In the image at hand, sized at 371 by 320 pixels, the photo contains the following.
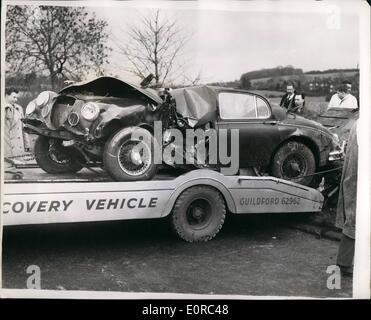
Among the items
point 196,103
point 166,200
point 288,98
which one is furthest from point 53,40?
point 288,98

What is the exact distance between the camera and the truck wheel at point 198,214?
4871 millimetres

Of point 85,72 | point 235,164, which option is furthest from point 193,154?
point 85,72

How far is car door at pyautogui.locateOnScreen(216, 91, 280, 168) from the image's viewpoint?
497 centimetres

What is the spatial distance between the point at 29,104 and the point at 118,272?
175 cm

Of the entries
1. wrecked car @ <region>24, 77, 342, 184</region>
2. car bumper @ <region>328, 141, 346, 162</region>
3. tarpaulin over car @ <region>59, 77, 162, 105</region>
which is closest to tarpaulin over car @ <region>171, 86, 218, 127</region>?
wrecked car @ <region>24, 77, 342, 184</region>

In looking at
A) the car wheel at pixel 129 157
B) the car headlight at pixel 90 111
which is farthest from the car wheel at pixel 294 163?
the car headlight at pixel 90 111

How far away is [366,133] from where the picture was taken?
495 cm

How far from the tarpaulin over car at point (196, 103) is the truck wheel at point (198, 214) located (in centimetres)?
66

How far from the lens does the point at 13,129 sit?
482 centimetres

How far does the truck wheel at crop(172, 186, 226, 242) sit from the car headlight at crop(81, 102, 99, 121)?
1.09 meters

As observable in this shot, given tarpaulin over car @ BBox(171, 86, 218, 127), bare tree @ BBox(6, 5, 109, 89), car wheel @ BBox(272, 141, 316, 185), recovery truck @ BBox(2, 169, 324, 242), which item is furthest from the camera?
car wheel @ BBox(272, 141, 316, 185)

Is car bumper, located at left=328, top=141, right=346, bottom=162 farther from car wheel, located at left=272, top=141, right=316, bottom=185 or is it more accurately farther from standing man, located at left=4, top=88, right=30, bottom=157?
standing man, located at left=4, top=88, right=30, bottom=157

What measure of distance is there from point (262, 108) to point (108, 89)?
1481mm

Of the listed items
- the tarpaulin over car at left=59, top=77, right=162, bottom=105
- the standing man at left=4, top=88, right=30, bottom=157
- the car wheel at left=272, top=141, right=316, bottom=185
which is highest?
the tarpaulin over car at left=59, top=77, right=162, bottom=105
